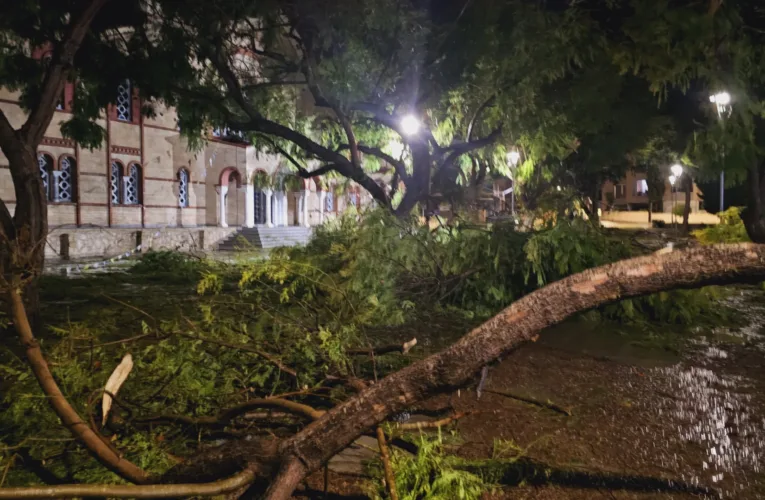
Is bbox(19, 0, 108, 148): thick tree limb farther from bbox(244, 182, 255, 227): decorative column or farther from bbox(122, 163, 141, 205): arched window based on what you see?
bbox(244, 182, 255, 227): decorative column

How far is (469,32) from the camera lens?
9844 mm

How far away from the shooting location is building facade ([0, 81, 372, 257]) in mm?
18125

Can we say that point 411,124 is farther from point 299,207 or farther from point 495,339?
point 299,207

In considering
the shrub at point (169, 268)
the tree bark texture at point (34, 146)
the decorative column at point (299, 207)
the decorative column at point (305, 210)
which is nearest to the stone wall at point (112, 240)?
the shrub at point (169, 268)

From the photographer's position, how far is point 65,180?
19297 mm

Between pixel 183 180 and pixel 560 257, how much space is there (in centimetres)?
1982

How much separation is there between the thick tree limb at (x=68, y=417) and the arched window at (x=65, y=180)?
1918 centimetres

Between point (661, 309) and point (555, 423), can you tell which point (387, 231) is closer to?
point (661, 309)

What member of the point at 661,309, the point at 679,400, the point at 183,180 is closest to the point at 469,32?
the point at 661,309

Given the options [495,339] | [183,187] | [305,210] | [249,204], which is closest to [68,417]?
[495,339]

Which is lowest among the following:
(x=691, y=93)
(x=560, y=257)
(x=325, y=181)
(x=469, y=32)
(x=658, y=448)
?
(x=658, y=448)

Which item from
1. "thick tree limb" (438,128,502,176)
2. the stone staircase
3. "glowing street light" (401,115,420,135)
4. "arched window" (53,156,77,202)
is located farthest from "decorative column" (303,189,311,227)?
"glowing street light" (401,115,420,135)

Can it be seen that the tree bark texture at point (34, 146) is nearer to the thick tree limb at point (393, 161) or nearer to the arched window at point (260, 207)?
the thick tree limb at point (393, 161)

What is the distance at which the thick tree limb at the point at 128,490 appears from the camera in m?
2.10
